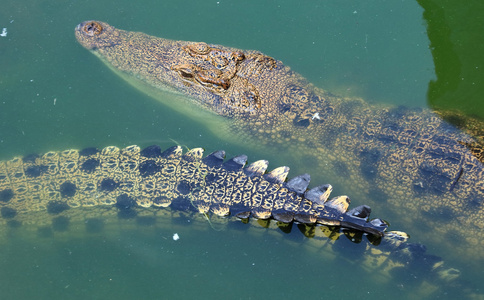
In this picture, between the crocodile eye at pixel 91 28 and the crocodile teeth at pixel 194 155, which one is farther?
the crocodile eye at pixel 91 28

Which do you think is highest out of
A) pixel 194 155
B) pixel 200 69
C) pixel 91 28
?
pixel 91 28

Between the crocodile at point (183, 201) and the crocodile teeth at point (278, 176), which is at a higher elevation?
the crocodile teeth at point (278, 176)

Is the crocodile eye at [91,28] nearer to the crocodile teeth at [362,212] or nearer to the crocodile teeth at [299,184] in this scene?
the crocodile teeth at [299,184]

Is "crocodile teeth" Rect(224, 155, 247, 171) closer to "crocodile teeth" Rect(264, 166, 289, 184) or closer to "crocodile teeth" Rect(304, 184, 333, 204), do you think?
"crocodile teeth" Rect(264, 166, 289, 184)

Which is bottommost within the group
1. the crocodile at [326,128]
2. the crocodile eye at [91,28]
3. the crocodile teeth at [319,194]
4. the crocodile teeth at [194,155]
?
the crocodile teeth at [194,155]

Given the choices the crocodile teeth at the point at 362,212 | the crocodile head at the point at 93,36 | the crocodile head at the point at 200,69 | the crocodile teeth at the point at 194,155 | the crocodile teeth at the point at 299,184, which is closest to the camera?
the crocodile teeth at the point at 362,212

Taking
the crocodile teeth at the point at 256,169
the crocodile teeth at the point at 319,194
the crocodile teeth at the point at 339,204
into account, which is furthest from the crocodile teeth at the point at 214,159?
the crocodile teeth at the point at 339,204

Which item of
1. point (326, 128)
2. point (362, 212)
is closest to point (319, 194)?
point (362, 212)

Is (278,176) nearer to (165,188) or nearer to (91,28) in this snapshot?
(165,188)
